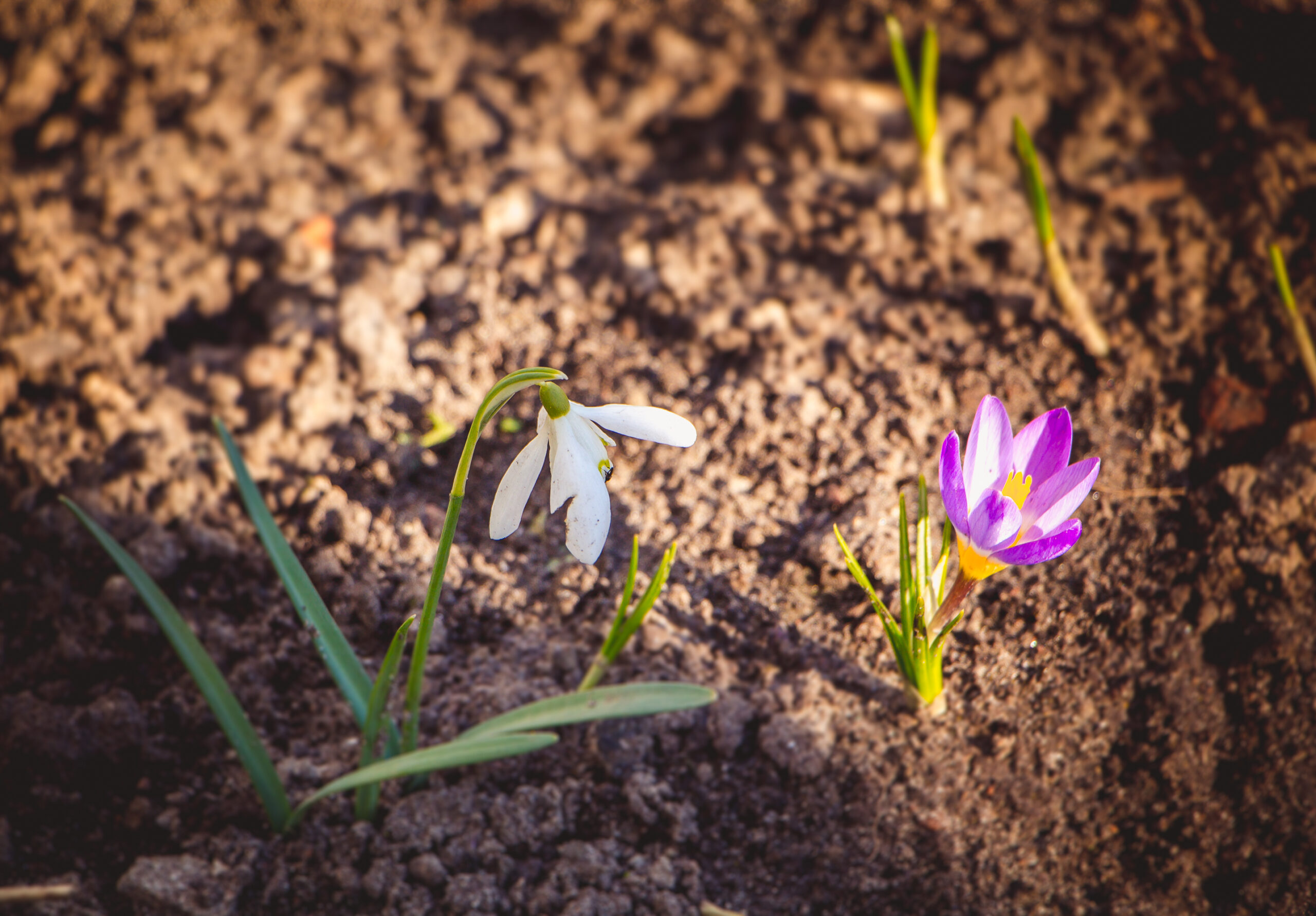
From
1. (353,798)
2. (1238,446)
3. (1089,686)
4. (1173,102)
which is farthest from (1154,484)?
(353,798)

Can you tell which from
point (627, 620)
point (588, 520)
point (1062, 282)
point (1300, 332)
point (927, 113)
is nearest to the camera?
point (588, 520)

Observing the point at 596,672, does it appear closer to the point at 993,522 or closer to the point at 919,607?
the point at 919,607

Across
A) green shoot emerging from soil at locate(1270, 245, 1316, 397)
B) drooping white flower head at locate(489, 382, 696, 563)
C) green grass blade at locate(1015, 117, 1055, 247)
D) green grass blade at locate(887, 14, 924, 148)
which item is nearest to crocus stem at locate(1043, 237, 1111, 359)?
green grass blade at locate(1015, 117, 1055, 247)

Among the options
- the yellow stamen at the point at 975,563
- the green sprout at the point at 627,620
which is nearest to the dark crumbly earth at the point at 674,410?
the green sprout at the point at 627,620

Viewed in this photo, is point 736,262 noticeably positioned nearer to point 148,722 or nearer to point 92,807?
point 148,722

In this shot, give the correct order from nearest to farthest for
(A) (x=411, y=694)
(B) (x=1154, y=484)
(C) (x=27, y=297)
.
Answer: (A) (x=411, y=694), (B) (x=1154, y=484), (C) (x=27, y=297)

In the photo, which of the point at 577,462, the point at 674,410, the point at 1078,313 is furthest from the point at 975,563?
the point at 1078,313
